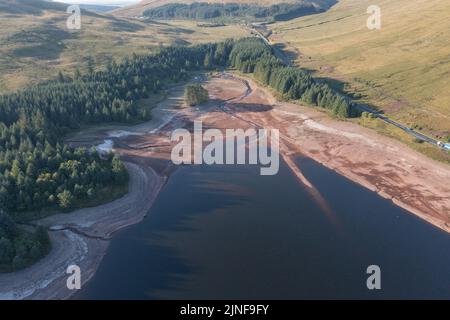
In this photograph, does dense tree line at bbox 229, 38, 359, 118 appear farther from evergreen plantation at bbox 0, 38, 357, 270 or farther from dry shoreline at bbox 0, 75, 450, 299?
dry shoreline at bbox 0, 75, 450, 299

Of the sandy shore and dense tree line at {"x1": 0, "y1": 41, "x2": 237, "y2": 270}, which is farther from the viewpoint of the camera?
the sandy shore

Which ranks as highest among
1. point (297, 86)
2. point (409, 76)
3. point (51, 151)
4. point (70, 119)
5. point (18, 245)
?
point (409, 76)

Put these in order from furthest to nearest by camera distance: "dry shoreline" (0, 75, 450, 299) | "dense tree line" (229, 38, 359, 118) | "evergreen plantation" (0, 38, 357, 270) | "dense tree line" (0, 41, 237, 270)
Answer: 1. "dense tree line" (229, 38, 359, 118)
2. "evergreen plantation" (0, 38, 357, 270)
3. "dense tree line" (0, 41, 237, 270)
4. "dry shoreline" (0, 75, 450, 299)

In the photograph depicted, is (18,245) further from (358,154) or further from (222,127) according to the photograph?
(358,154)

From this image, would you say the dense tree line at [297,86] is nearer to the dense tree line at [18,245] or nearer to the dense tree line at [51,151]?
the dense tree line at [51,151]

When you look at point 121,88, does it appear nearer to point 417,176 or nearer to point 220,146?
point 220,146

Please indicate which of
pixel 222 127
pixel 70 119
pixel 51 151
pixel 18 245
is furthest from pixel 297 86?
pixel 18 245

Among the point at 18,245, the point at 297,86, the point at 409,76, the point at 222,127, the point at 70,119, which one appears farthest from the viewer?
the point at 409,76

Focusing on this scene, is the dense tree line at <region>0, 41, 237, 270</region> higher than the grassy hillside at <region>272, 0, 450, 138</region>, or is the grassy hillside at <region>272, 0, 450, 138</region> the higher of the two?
the grassy hillside at <region>272, 0, 450, 138</region>

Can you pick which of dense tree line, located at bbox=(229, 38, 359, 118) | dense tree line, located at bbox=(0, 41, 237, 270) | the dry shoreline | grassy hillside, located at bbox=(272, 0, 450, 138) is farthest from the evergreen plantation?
grassy hillside, located at bbox=(272, 0, 450, 138)

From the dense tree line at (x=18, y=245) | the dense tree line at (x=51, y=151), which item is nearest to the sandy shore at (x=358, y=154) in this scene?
the dense tree line at (x=51, y=151)

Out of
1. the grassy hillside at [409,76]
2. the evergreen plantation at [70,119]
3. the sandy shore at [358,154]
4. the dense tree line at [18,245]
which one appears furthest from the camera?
the grassy hillside at [409,76]

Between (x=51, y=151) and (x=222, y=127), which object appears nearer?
(x=51, y=151)
